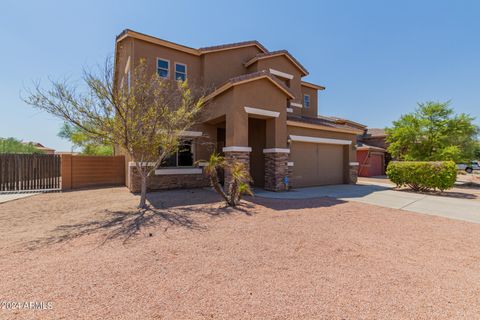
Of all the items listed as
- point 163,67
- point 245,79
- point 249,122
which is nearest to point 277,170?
point 249,122

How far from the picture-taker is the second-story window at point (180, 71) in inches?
508

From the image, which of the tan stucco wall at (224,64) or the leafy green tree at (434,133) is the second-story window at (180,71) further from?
the leafy green tree at (434,133)

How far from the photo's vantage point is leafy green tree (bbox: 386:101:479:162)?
56.0ft

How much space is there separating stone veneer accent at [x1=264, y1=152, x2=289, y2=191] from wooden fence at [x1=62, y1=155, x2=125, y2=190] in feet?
32.9

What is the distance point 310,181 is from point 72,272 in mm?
12337

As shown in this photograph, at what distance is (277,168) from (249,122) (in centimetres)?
418

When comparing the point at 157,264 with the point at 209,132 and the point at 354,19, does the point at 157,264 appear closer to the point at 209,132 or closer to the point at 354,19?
the point at 209,132

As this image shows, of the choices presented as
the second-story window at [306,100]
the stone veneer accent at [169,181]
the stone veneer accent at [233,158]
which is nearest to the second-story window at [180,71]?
the stone veneer accent at [169,181]

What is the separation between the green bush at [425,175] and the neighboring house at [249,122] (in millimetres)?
2790

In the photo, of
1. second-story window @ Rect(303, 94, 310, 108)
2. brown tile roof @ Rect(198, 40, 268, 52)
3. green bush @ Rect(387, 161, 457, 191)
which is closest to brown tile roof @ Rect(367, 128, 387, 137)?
second-story window @ Rect(303, 94, 310, 108)

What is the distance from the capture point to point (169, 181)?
12.2 meters

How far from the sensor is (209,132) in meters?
13.3

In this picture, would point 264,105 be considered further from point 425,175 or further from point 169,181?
point 425,175

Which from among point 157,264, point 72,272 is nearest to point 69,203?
point 72,272
